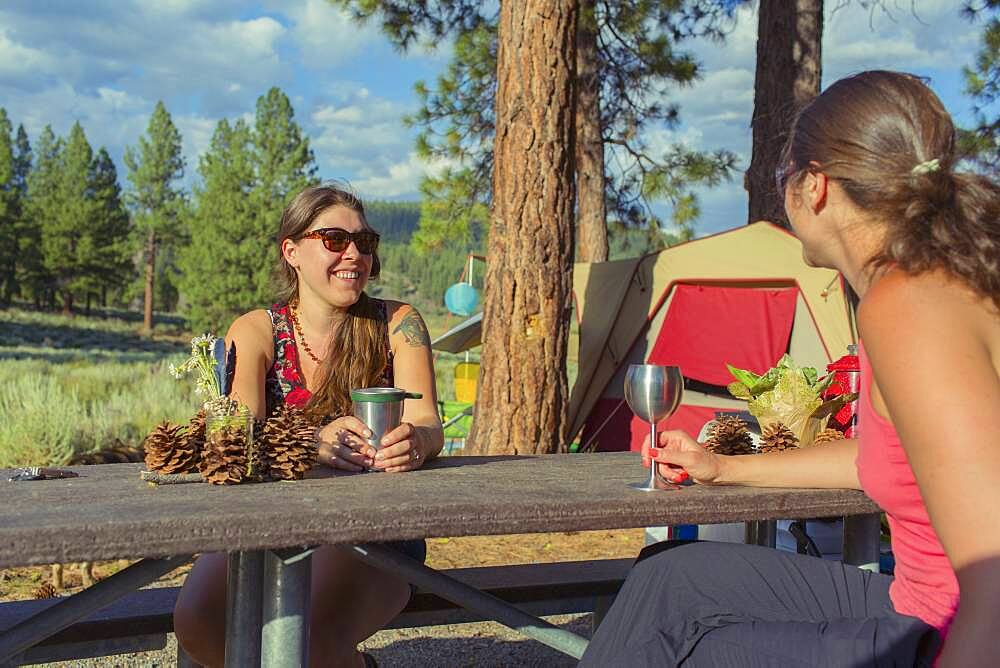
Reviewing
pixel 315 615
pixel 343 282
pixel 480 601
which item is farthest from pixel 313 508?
pixel 343 282

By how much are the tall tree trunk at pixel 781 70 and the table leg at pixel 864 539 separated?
5.12 meters

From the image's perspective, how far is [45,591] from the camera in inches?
154

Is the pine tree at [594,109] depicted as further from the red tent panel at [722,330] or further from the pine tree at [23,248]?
the pine tree at [23,248]

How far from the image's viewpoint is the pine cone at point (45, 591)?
3838 mm

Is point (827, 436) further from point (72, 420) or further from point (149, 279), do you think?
point (149, 279)

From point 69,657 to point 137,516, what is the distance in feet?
3.23

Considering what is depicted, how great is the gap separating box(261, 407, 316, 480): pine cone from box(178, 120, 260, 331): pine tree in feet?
106

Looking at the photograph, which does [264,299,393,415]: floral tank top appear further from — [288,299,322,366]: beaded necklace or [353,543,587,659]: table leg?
[353,543,587,659]: table leg

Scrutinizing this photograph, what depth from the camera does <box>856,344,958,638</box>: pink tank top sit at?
57.5 inches

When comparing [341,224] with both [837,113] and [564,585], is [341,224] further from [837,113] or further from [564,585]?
[837,113]

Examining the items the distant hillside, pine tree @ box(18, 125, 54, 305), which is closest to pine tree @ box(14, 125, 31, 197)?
pine tree @ box(18, 125, 54, 305)

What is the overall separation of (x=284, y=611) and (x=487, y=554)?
333 centimetres

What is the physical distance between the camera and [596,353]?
7809 mm

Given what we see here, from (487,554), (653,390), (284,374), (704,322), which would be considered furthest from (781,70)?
(653,390)
